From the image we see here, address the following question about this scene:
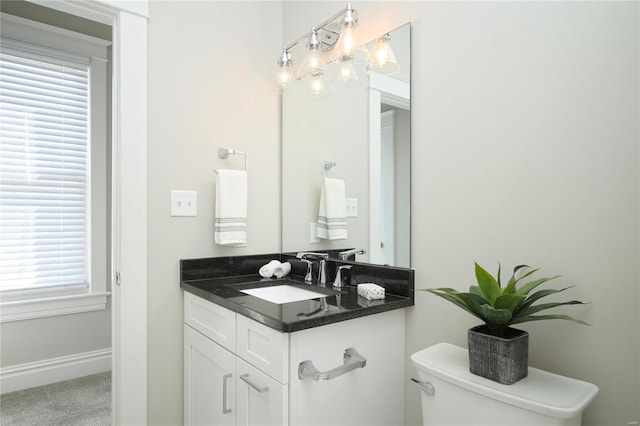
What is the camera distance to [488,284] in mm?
1084

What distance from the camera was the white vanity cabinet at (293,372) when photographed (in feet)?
4.02

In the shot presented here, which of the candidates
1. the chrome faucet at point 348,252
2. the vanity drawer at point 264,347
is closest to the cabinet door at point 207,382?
the vanity drawer at point 264,347

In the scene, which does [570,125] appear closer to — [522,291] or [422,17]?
[522,291]

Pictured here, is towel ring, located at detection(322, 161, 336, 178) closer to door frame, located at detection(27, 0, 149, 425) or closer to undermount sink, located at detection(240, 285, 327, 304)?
undermount sink, located at detection(240, 285, 327, 304)

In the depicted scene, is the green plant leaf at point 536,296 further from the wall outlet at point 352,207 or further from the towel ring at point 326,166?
the towel ring at point 326,166

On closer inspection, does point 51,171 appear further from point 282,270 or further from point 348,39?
point 348,39

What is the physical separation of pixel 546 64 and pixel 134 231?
5.42ft

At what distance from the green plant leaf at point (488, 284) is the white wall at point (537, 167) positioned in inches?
8.6

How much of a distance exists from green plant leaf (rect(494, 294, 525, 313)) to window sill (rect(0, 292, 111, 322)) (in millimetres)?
2749

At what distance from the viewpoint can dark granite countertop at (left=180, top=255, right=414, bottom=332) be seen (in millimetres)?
1247

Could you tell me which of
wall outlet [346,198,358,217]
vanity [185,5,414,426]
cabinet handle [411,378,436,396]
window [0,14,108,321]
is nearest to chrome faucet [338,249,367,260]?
vanity [185,5,414,426]

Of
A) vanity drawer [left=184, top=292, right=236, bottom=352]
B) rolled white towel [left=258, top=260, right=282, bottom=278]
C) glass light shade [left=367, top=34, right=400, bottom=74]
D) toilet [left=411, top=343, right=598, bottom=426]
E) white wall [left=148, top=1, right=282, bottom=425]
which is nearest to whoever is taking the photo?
toilet [left=411, top=343, right=598, bottom=426]

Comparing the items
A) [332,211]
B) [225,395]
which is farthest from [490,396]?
[332,211]

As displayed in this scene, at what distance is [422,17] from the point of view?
152 centimetres
